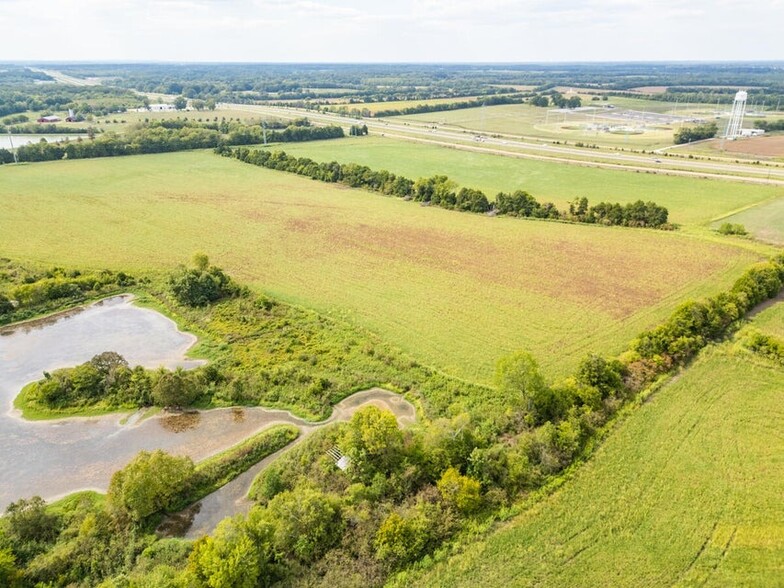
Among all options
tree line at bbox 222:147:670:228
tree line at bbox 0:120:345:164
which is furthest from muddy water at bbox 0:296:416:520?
tree line at bbox 0:120:345:164

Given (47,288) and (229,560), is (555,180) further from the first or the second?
(229,560)

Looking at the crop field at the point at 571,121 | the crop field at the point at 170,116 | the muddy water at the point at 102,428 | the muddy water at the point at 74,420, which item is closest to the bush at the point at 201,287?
the muddy water at the point at 74,420

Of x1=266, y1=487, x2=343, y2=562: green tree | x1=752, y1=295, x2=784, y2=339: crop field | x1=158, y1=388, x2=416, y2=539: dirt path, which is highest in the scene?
x1=752, y1=295, x2=784, y2=339: crop field

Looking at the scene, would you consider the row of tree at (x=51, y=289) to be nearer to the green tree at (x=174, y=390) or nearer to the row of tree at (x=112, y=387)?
the row of tree at (x=112, y=387)

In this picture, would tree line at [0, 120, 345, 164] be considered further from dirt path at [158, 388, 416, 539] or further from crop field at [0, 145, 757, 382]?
dirt path at [158, 388, 416, 539]

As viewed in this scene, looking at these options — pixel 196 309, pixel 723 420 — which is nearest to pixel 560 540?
pixel 723 420
